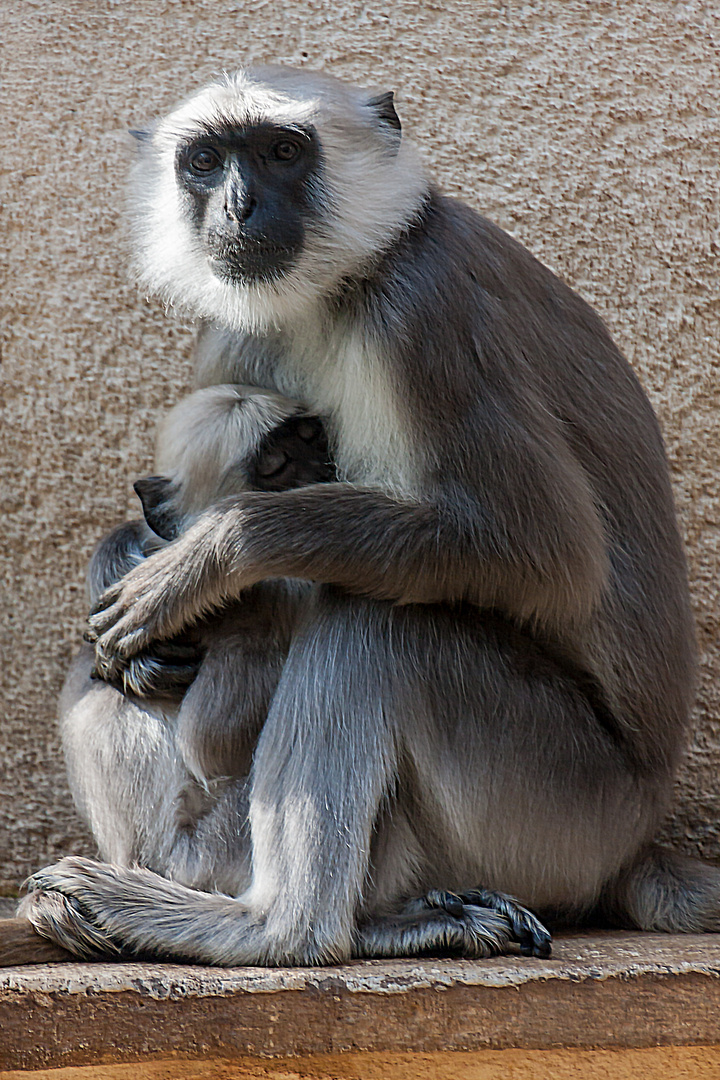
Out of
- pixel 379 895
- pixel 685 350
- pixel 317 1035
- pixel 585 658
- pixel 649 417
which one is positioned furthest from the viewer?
pixel 685 350

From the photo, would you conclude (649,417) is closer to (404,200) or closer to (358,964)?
(404,200)

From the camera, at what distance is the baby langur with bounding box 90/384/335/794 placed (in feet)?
7.64

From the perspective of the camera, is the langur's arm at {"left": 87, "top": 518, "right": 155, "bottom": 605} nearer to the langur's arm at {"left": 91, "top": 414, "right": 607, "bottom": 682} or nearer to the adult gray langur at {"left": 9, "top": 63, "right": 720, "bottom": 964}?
the adult gray langur at {"left": 9, "top": 63, "right": 720, "bottom": 964}

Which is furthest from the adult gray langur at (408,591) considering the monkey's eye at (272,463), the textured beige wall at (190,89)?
the textured beige wall at (190,89)

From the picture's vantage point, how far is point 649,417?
Answer: 2.71 m

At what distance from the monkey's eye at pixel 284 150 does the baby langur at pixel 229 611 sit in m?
0.46

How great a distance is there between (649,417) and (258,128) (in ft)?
3.39

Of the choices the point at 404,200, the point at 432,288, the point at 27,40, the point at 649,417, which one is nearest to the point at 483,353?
the point at 432,288

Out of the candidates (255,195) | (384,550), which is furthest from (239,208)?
(384,550)

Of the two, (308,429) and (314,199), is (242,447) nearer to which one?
(308,429)

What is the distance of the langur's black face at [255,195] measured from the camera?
233 centimetres

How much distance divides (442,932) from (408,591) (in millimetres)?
593

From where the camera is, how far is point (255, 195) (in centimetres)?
233

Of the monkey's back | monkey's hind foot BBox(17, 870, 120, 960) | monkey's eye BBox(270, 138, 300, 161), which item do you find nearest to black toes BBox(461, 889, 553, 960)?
the monkey's back
